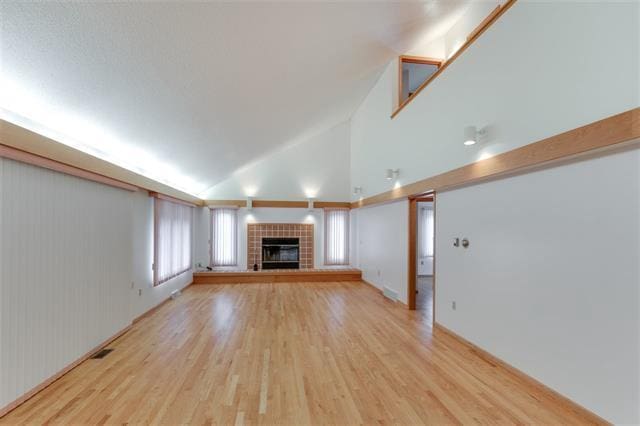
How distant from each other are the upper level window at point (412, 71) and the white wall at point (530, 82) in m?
1.03

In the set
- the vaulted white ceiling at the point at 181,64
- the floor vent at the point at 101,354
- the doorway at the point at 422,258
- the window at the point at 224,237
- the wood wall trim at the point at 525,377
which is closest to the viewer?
the vaulted white ceiling at the point at 181,64

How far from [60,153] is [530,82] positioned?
438cm

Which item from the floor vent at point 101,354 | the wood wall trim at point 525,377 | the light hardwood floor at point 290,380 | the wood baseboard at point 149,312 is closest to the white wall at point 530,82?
the wood wall trim at point 525,377

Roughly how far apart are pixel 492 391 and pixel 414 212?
2938 mm

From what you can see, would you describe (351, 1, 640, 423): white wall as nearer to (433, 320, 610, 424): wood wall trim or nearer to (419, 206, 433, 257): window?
(433, 320, 610, 424): wood wall trim

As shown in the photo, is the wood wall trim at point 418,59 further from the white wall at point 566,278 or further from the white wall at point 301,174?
the white wall at point 301,174

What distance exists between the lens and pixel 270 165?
809 centimetres

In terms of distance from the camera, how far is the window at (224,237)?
306 inches

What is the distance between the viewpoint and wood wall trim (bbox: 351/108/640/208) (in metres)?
1.72

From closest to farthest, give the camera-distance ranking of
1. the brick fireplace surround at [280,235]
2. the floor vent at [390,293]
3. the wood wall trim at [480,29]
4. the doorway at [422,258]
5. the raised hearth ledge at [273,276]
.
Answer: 1. the wood wall trim at [480,29]
2. the doorway at [422,258]
3. the floor vent at [390,293]
4. the raised hearth ledge at [273,276]
5. the brick fireplace surround at [280,235]

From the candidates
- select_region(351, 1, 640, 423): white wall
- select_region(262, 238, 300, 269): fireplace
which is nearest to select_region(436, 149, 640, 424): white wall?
select_region(351, 1, 640, 423): white wall

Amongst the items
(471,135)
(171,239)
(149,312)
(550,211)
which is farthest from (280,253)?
(550,211)

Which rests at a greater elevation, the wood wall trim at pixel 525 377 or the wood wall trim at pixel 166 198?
the wood wall trim at pixel 166 198

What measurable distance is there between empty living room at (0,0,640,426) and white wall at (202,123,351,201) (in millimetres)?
3222
